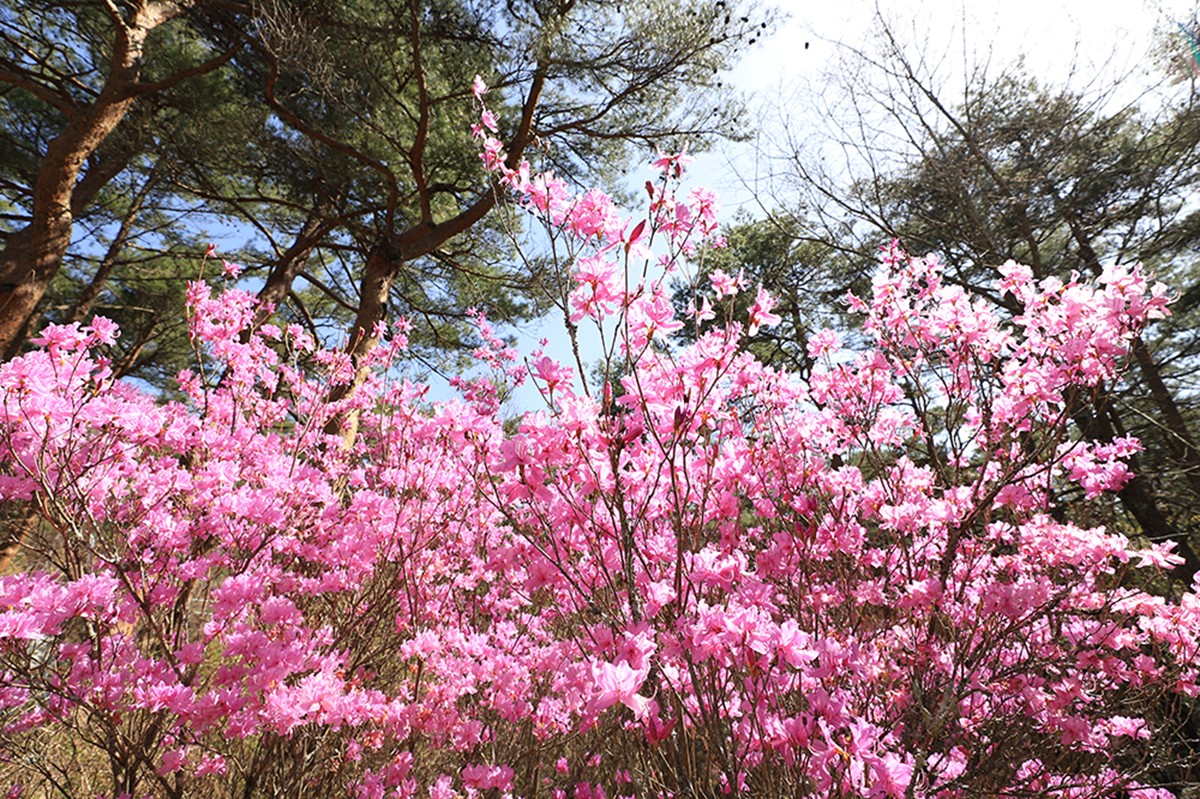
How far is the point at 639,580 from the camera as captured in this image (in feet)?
6.17

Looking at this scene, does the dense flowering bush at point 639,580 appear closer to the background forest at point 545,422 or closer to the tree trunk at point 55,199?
the background forest at point 545,422

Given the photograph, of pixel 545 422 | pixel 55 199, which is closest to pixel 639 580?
pixel 545 422

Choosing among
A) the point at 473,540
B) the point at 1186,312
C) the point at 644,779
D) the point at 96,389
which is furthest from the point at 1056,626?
the point at 1186,312

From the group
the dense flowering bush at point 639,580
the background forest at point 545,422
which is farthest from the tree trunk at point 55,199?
the dense flowering bush at point 639,580

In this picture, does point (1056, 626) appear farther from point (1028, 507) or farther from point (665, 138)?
point (665, 138)

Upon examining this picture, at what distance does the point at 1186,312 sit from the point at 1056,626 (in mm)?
7021

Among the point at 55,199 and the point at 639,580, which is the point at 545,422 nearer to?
the point at 639,580

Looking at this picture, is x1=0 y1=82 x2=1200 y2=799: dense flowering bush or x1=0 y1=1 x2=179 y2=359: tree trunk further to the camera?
x1=0 y1=1 x2=179 y2=359: tree trunk

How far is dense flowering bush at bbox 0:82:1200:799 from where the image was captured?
1697 millimetres

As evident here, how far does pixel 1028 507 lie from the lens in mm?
2629

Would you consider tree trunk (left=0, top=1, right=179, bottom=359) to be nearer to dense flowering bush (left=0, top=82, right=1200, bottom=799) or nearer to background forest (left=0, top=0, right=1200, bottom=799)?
background forest (left=0, top=0, right=1200, bottom=799)

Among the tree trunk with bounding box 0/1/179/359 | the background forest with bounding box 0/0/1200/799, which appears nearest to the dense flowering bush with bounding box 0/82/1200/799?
the background forest with bounding box 0/0/1200/799

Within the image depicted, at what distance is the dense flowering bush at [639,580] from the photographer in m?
1.70

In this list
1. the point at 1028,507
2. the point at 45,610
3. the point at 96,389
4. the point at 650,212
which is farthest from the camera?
the point at 1028,507
